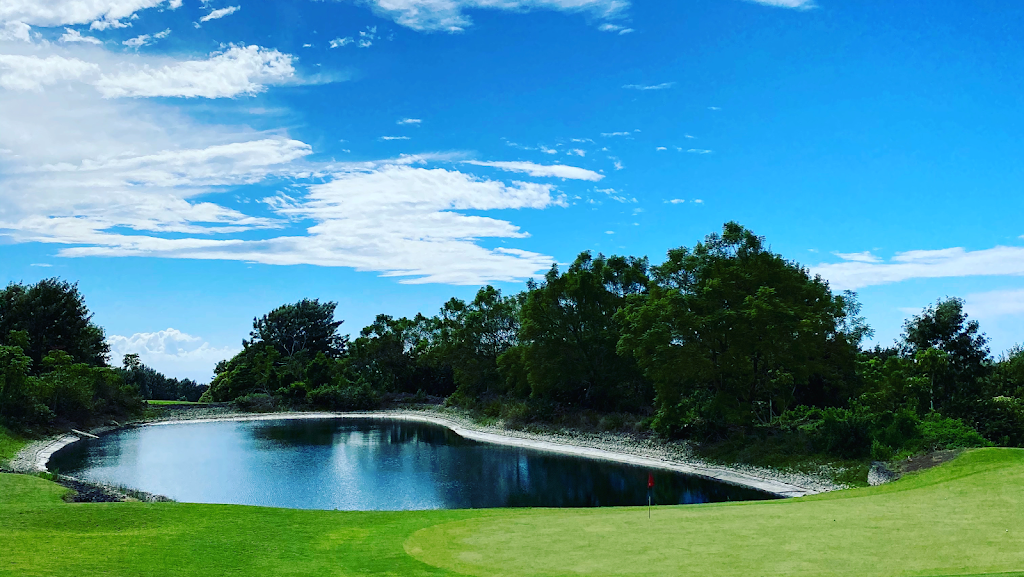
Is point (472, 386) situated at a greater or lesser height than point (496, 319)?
lesser

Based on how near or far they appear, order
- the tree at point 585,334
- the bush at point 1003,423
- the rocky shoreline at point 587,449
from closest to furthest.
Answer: the rocky shoreline at point 587,449, the bush at point 1003,423, the tree at point 585,334

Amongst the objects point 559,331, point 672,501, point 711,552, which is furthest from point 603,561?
point 559,331

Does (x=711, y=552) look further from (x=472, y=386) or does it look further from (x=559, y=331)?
(x=472, y=386)

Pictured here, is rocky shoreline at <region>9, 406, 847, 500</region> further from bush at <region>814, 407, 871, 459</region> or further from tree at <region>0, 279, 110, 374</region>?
tree at <region>0, 279, 110, 374</region>

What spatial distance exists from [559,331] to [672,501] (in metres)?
29.0

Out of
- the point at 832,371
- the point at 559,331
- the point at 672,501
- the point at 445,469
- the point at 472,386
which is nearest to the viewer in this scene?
the point at 672,501

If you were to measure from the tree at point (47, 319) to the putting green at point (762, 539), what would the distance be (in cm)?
6449

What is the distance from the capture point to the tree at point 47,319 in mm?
64438

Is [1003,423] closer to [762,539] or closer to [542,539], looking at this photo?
[762,539]

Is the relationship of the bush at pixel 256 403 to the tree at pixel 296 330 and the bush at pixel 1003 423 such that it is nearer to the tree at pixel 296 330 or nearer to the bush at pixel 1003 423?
the tree at pixel 296 330

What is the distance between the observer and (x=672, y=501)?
95.9 feet

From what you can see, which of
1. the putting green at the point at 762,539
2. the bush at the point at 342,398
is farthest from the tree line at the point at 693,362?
the putting green at the point at 762,539

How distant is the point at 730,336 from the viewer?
40250 millimetres

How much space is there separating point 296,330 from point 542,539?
97802mm
